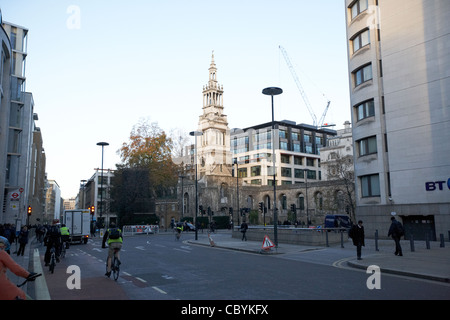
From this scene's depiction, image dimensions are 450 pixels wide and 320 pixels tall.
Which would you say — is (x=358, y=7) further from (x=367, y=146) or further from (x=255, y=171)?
(x=255, y=171)

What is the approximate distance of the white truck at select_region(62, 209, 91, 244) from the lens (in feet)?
98.5

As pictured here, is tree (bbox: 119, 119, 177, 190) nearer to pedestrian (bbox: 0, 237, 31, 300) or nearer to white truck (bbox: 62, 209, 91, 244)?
white truck (bbox: 62, 209, 91, 244)

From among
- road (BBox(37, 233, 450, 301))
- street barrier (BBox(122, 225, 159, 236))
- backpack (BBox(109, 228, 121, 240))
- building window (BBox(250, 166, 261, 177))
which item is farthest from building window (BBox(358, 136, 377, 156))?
building window (BBox(250, 166, 261, 177))

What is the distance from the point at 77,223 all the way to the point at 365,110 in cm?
2633

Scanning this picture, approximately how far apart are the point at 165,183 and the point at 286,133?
144 feet

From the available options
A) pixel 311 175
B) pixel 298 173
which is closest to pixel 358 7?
pixel 298 173

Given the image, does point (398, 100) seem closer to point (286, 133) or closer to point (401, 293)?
point (401, 293)

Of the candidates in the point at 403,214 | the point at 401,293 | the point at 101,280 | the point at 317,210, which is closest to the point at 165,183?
the point at 317,210

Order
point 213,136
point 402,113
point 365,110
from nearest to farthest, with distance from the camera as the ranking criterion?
point 402,113 < point 365,110 < point 213,136

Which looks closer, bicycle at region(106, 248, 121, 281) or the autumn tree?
bicycle at region(106, 248, 121, 281)

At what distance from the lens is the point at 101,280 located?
11820 millimetres

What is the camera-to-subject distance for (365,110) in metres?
33.4

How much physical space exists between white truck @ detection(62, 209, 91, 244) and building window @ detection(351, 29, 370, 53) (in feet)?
91.4

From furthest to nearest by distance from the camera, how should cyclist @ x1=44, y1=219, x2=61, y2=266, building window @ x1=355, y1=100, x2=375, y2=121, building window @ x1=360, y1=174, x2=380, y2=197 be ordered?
building window @ x1=355, y1=100, x2=375, y2=121 < building window @ x1=360, y1=174, x2=380, y2=197 < cyclist @ x1=44, y1=219, x2=61, y2=266
